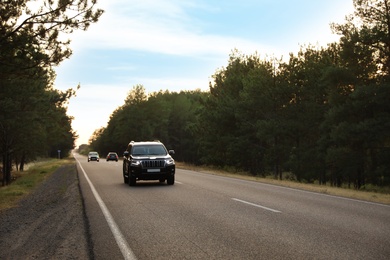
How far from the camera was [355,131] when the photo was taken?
29.5 metres

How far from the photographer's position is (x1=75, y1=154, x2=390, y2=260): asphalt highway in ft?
18.8

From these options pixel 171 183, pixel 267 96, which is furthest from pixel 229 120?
pixel 171 183

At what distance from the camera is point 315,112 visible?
128ft

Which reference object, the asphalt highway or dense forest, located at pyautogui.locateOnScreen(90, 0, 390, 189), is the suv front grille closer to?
the asphalt highway

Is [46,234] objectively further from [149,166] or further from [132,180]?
[132,180]

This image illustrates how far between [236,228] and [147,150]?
1053 cm

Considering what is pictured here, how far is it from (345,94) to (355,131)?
22.9ft

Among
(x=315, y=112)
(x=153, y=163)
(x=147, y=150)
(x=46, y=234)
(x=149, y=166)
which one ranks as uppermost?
(x=315, y=112)

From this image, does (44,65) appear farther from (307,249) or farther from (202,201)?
(307,249)

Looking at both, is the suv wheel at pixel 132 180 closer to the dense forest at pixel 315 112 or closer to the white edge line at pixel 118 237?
the white edge line at pixel 118 237

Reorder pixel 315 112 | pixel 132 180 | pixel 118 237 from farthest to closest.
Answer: pixel 315 112 → pixel 132 180 → pixel 118 237

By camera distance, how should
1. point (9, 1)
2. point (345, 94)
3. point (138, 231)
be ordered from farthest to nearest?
point (345, 94), point (9, 1), point (138, 231)

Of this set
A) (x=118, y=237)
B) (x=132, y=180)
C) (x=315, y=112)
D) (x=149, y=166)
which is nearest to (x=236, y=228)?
(x=118, y=237)

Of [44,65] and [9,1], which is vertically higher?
[9,1]
